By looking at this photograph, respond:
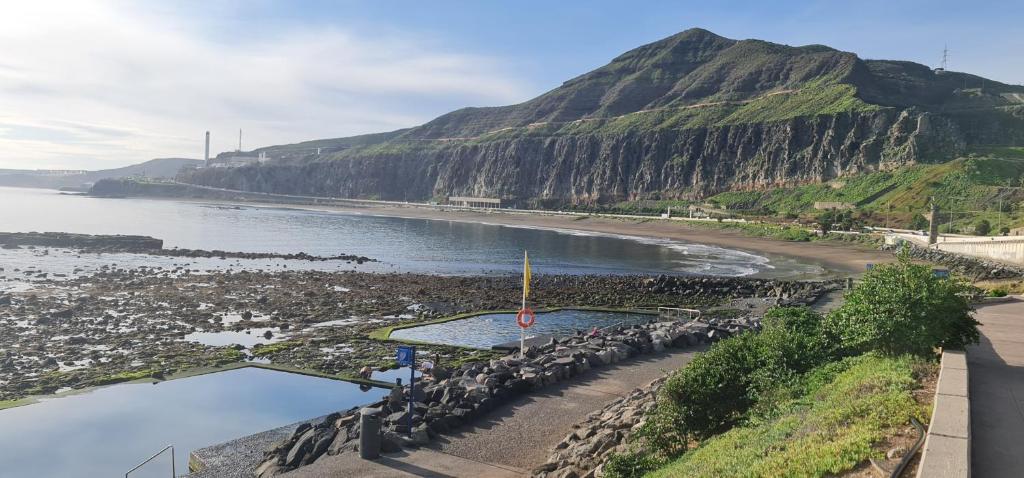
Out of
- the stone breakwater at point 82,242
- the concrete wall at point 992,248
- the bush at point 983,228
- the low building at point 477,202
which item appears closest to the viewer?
the concrete wall at point 992,248

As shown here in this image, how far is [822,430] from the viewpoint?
27.6 feet

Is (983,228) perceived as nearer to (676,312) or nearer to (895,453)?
(676,312)

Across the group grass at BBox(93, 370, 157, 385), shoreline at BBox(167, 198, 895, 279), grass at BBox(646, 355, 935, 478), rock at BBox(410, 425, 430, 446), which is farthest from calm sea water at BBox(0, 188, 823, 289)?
grass at BBox(646, 355, 935, 478)

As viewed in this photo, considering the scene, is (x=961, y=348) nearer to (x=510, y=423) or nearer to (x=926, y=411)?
(x=926, y=411)

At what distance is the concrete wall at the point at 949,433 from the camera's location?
6.48 metres

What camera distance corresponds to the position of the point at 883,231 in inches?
3246

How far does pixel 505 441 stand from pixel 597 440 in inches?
75.9

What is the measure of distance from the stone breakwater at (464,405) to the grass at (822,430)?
3.01 metres

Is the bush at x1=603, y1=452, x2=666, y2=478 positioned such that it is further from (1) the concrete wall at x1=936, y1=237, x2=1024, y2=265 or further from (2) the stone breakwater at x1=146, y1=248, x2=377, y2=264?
(2) the stone breakwater at x1=146, y1=248, x2=377, y2=264

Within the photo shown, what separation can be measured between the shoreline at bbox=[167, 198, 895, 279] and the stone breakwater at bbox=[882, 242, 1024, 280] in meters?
3.13

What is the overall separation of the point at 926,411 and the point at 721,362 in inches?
166

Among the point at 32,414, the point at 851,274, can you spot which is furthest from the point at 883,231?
the point at 32,414

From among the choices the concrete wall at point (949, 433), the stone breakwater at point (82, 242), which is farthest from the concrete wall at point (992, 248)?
the stone breakwater at point (82, 242)

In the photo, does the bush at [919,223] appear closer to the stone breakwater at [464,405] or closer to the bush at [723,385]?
the stone breakwater at [464,405]
